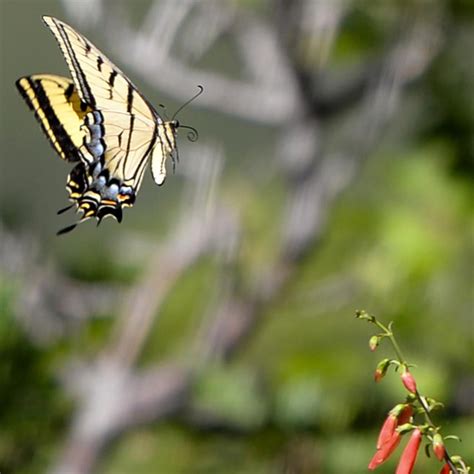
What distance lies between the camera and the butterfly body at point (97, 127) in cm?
109

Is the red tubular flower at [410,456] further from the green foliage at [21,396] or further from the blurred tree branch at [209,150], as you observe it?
the blurred tree branch at [209,150]

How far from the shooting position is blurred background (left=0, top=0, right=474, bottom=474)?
2.12 metres

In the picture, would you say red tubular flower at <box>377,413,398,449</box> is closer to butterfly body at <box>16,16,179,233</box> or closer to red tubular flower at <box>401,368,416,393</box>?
red tubular flower at <box>401,368,416,393</box>

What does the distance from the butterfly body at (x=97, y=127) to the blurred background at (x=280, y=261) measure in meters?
0.77

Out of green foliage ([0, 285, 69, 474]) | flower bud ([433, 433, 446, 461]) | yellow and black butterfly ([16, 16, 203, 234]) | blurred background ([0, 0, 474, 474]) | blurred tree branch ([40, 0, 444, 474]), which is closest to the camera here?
flower bud ([433, 433, 446, 461])

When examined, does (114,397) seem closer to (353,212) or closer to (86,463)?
(86,463)

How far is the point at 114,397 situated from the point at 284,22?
827mm

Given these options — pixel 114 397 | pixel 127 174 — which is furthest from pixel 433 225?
pixel 127 174

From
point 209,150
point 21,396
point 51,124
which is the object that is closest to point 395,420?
point 51,124

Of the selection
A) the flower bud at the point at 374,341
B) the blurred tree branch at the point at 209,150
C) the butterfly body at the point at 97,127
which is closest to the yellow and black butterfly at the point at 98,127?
the butterfly body at the point at 97,127

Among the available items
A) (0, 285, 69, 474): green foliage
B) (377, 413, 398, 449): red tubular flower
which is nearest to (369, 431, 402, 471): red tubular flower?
(377, 413, 398, 449): red tubular flower

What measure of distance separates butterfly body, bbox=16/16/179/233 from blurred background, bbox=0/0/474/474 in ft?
2.52

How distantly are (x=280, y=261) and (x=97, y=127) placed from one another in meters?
1.27

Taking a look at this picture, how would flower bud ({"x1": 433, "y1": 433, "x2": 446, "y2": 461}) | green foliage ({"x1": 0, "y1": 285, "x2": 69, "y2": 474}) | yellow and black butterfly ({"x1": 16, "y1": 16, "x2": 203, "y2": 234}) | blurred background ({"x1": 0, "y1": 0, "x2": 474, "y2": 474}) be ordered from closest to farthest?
flower bud ({"x1": 433, "y1": 433, "x2": 446, "y2": 461}) < yellow and black butterfly ({"x1": 16, "y1": 16, "x2": 203, "y2": 234}) < green foliage ({"x1": 0, "y1": 285, "x2": 69, "y2": 474}) < blurred background ({"x1": 0, "y1": 0, "x2": 474, "y2": 474})
